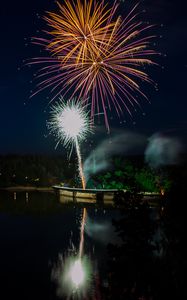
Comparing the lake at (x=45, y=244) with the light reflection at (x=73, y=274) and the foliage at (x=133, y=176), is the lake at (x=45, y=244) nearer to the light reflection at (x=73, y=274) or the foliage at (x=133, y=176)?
the light reflection at (x=73, y=274)

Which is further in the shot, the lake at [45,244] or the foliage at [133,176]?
the foliage at [133,176]

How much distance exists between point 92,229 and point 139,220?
15.1 metres

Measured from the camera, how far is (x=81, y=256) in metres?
16.6

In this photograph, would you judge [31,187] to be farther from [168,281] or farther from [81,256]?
[168,281]

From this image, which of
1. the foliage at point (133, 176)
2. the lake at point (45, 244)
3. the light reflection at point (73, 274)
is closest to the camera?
the light reflection at point (73, 274)

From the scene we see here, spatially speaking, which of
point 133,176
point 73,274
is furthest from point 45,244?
point 133,176

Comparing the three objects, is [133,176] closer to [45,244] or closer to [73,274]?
[45,244]

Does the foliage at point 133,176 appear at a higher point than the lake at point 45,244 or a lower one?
higher

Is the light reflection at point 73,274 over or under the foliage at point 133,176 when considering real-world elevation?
under

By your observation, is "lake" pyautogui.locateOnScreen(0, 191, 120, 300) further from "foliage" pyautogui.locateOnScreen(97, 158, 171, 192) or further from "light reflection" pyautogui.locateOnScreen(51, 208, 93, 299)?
"foliage" pyautogui.locateOnScreen(97, 158, 171, 192)

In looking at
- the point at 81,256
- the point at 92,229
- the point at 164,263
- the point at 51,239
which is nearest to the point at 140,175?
the point at 92,229

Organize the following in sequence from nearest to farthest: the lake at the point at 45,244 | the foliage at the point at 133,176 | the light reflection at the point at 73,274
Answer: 1. the light reflection at the point at 73,274
2. the lake at the point at 45,244
3. the foliage at the point at 133,176

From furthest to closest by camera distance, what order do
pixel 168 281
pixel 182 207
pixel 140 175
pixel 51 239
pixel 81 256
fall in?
1. pixel 140 175
2. pixel 51 239
3. pixel 81 256
4. pixel 168 281
5. pixel 182 207

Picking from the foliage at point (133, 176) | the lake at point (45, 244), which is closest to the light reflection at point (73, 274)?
the lake at point (45, 244)
